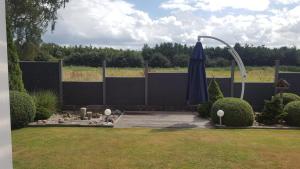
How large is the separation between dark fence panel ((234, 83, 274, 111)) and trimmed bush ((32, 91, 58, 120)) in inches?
243

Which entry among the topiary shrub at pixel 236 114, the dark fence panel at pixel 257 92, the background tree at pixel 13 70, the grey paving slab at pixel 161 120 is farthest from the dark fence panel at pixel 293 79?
the background tree at pixel 13 70

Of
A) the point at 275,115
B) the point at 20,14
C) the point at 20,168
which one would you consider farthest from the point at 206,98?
the point at 20,14

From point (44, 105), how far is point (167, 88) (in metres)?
4.29

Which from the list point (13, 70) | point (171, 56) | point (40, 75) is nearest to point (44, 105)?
point (13, 70)

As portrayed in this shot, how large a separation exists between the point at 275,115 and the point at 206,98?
2126mm

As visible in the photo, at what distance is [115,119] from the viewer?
10922 mm

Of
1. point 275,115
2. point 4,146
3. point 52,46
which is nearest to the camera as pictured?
point 4,146

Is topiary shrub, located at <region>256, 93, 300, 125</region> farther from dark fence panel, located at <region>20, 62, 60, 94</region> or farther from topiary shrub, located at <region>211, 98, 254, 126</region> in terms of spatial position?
dark fence panel, located at <region>20, 62, 60, 94</region>

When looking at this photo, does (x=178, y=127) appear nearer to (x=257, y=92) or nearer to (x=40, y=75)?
(x=257, y=92)

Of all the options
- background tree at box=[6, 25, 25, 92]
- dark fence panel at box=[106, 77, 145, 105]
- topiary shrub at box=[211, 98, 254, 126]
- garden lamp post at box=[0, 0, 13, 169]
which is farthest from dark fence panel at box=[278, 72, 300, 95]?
garden lamp post at box=[0, 0, 13, 169]

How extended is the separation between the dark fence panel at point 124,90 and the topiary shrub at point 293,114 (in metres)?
5.12

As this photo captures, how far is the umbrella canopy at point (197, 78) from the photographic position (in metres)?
11.1

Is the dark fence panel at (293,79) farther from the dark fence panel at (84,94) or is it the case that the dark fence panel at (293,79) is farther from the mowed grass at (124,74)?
the dark fence panel at (84,94)

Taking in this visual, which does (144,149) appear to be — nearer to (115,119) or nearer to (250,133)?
(250,133)
